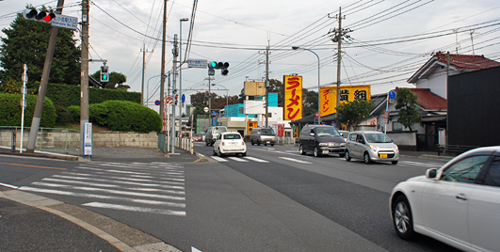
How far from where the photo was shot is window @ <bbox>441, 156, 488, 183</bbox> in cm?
474

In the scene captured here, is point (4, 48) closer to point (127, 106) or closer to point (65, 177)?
point (127, 106)

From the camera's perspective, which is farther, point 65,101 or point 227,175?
point 65,101

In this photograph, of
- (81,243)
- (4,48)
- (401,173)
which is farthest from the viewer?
(4,48)

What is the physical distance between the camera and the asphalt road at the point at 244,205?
5797 mm

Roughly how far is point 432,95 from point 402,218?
34.1 m

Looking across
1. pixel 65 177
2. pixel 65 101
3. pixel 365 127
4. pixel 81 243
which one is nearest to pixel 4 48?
pixel 65 101

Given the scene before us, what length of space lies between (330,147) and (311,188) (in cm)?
1296

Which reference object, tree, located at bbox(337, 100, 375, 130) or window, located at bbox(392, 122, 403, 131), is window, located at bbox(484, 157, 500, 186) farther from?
window, located at bbox(392, 122, 403, 131)

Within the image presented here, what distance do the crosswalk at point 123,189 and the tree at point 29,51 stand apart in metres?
27.5

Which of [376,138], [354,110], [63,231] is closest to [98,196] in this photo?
[63,231]

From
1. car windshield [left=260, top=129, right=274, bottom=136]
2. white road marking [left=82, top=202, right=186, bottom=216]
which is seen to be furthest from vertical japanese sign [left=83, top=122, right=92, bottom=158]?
car windshield [left=260, top=129, right=274, bottom=136]

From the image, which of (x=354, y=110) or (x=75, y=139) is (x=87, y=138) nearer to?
(x=75, y=139)

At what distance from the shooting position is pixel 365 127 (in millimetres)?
39156

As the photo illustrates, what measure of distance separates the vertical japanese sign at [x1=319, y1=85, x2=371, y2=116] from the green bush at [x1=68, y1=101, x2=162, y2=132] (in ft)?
76.6
